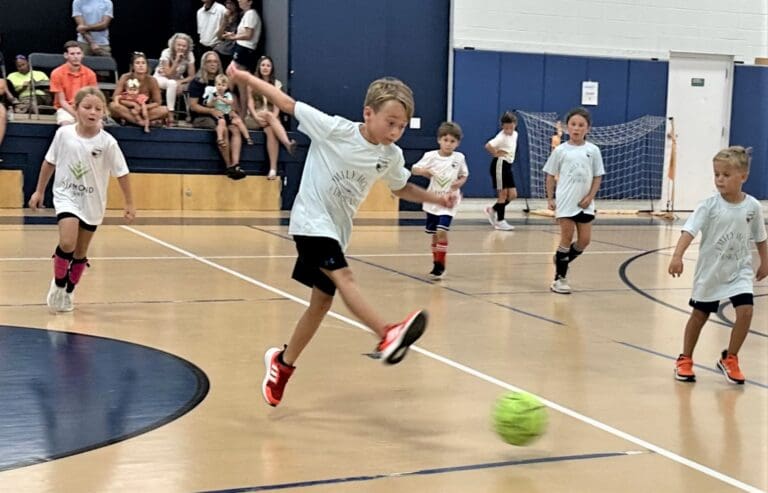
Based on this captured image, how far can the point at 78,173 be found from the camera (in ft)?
24.3

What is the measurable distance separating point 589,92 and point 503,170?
200 inches

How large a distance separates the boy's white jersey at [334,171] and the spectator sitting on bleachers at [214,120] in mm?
12251

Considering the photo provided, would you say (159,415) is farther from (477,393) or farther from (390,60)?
(390,60)

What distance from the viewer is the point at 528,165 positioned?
20.0 m

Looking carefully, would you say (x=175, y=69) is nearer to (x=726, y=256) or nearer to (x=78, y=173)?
(x=78, y=173)

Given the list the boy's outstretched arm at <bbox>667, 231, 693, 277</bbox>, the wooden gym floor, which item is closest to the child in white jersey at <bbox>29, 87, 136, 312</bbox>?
the wooden gym floor

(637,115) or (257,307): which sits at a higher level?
(637,115)

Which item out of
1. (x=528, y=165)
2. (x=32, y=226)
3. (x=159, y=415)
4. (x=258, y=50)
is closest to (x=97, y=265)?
(x=32, y=226)

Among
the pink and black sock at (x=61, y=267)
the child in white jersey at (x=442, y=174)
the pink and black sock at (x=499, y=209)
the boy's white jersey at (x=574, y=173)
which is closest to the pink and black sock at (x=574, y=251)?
the boy's white jersey at (x=574, y=173)

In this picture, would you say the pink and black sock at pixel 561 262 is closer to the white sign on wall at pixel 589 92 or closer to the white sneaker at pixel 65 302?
the white sneaker at pixel 65 302

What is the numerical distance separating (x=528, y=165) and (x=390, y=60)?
146 inches

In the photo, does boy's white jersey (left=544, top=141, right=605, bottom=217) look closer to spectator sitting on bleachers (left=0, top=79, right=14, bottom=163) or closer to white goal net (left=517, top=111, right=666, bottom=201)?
spectator sitting on bleachers (left=0, top=79, right=14, bottom=163)

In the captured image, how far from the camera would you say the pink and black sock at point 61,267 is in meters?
7.36

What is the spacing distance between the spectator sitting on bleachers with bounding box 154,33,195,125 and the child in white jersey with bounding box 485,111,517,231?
18.8 feet
